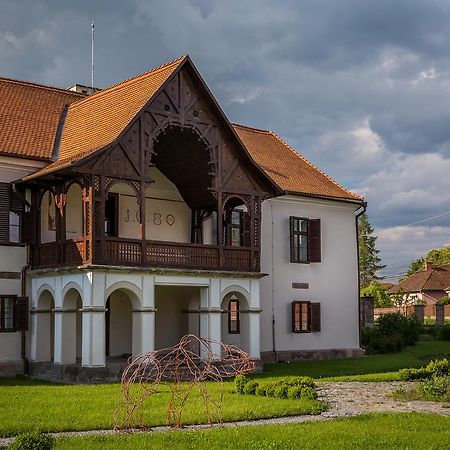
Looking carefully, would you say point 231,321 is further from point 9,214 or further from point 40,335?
point 9,214

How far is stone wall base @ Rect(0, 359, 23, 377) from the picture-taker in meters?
23.4

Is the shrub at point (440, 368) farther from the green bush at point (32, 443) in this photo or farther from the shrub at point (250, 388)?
the green bush at point (32, 443)

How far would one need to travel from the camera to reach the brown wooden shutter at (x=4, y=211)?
23.7m

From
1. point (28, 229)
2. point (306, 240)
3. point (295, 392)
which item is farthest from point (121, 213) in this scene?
point (295, 392)

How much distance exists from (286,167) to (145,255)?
11.8 m

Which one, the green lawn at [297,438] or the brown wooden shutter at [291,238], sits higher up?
the brown wooden shutter at [291,238]

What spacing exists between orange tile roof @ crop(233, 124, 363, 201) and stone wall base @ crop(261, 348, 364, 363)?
6225mm

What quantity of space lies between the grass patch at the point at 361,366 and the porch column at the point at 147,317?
4031mm

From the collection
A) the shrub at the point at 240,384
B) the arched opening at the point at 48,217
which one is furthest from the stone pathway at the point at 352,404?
the arched opening at the point at 48,217

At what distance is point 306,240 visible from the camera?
31.3 meters

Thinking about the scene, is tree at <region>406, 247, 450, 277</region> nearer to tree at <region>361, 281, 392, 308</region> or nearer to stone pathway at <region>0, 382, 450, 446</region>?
tree at <region>361, 281, 392, 308</region>

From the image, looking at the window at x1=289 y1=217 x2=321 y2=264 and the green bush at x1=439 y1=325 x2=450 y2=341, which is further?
the green bush at x1=439 y1=325 x2=450 y2=341

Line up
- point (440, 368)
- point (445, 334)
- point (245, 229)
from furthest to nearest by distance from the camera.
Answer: point (445, 334)
point (245, 229)
point (440, 368)

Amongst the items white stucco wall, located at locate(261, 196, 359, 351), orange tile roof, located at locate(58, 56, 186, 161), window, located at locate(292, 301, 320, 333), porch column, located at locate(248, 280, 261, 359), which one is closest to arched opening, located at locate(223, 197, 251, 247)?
white stucco wall, located at locate(261, 196, 359, 351)
